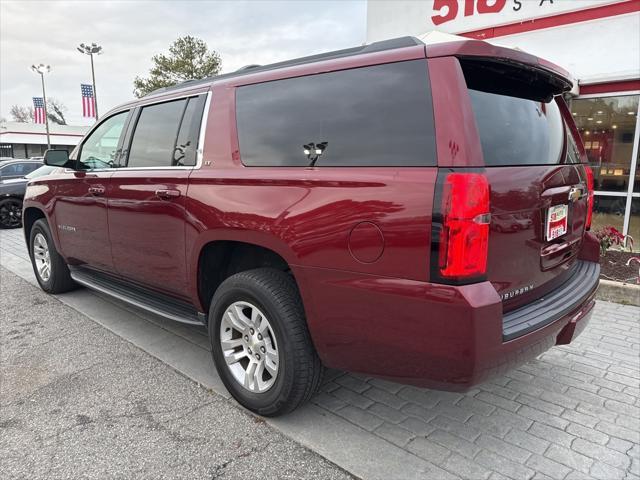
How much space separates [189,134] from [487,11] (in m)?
7.58

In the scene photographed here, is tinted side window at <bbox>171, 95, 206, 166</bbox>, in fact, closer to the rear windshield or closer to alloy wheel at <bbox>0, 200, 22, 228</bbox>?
the rear windshield

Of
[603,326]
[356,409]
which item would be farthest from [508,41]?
[356,409]

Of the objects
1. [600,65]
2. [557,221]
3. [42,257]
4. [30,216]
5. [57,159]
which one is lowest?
[42,257]

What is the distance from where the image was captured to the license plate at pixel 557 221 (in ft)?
7.70

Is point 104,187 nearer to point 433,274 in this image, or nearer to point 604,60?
point 433,274

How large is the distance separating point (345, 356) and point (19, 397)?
2.24m

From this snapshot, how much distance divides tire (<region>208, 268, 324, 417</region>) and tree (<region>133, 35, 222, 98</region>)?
33.8 meters

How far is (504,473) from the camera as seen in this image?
2.26 meters

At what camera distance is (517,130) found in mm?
2314

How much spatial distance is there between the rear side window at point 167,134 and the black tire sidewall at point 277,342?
0.98 m

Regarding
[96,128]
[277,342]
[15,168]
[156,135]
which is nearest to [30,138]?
[15,168]

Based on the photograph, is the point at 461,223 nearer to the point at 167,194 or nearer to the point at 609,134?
the point at 167,194

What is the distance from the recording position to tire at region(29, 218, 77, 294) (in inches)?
193

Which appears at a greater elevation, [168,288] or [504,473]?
[168,288]
